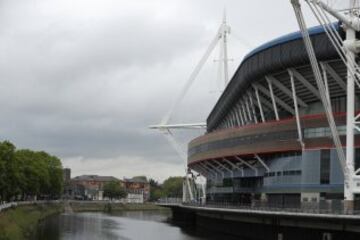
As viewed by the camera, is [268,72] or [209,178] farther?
[209,178]

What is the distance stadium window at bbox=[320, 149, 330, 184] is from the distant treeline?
125ft

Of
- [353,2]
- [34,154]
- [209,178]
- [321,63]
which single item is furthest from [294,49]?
[34,154]

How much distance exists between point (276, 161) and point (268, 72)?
37.2ft

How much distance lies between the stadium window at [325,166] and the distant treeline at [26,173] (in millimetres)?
38203

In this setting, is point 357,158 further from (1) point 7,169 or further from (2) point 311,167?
(1) point 7,169

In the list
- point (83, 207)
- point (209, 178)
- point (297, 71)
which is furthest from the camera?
point (83, 207)

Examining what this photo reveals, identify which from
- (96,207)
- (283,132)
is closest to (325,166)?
(283,132)

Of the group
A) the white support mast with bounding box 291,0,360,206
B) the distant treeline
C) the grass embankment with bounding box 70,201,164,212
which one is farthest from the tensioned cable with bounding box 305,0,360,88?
the grass embankment with bounding box 70,201,164,212

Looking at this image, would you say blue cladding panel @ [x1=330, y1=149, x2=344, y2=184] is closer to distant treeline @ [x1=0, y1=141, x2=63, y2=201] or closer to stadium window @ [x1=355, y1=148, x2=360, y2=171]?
stadium window @ [x1=355, y1=148, x2=360, y2=171]

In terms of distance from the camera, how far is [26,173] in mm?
113188

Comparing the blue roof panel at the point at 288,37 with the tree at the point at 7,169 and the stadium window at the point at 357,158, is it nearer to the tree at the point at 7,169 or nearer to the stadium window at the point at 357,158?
the stadium window at the point at 357,158

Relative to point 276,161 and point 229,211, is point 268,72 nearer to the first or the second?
point 276,161

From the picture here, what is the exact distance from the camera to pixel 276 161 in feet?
275

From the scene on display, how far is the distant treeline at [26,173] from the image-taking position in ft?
284
